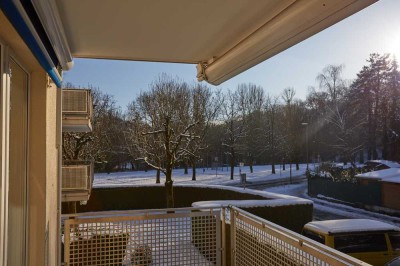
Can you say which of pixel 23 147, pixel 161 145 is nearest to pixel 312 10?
pixel 23 147

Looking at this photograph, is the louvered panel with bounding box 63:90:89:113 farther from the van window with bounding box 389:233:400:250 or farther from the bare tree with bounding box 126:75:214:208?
the bare tree with bounding box 126:75:214:208

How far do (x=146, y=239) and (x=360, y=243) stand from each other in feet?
14.7

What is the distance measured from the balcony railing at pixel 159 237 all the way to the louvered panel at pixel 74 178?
2135 mm

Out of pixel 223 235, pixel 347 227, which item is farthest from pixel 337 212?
pixel 223 235

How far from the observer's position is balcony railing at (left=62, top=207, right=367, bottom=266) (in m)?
3.22

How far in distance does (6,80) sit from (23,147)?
2.29 ft

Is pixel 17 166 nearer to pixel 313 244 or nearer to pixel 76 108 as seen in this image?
pixel 313 244

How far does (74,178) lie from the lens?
18.2ft

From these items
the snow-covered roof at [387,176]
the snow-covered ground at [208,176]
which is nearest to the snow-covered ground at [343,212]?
the snow-covered roof at [387,176]

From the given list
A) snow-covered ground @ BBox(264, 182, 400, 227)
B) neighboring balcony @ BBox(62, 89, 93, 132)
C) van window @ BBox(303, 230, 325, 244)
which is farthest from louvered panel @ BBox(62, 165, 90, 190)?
snow-covered ground @ BBox(264, 182, 400, 227)

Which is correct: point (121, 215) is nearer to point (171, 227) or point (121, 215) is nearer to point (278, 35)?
point (171, 227)

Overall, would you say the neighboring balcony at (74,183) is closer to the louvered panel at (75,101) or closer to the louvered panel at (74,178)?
the louvered panel at (74,178)

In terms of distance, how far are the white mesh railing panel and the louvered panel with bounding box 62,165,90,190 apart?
2.13 m

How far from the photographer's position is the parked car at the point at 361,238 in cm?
607
